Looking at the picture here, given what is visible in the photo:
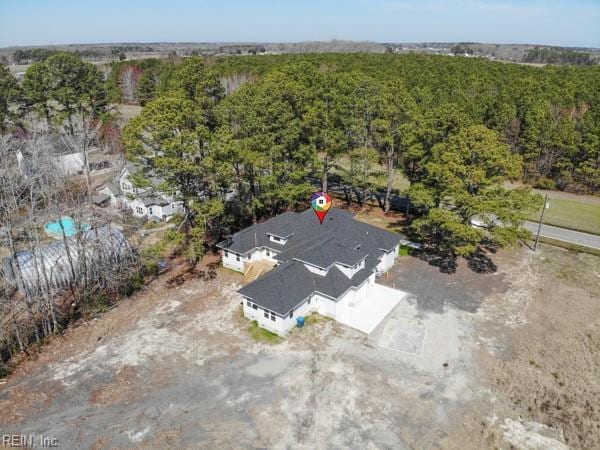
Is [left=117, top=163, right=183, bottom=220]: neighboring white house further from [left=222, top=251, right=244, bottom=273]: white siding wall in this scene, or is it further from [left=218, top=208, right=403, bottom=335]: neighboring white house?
[left=218, top=208, right=403, bottom=335]: neighboring white house

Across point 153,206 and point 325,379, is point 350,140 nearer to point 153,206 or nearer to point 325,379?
point 153,206

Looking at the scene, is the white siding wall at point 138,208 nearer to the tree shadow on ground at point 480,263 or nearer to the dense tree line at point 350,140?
the dense tree line at point 350,140

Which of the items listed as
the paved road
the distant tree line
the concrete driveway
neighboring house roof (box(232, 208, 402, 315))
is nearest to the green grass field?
the paved road

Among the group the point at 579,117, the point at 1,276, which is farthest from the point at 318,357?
the point at 579,117

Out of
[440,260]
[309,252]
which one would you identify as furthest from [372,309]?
[440,260]

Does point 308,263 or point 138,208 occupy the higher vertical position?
point 308,263
